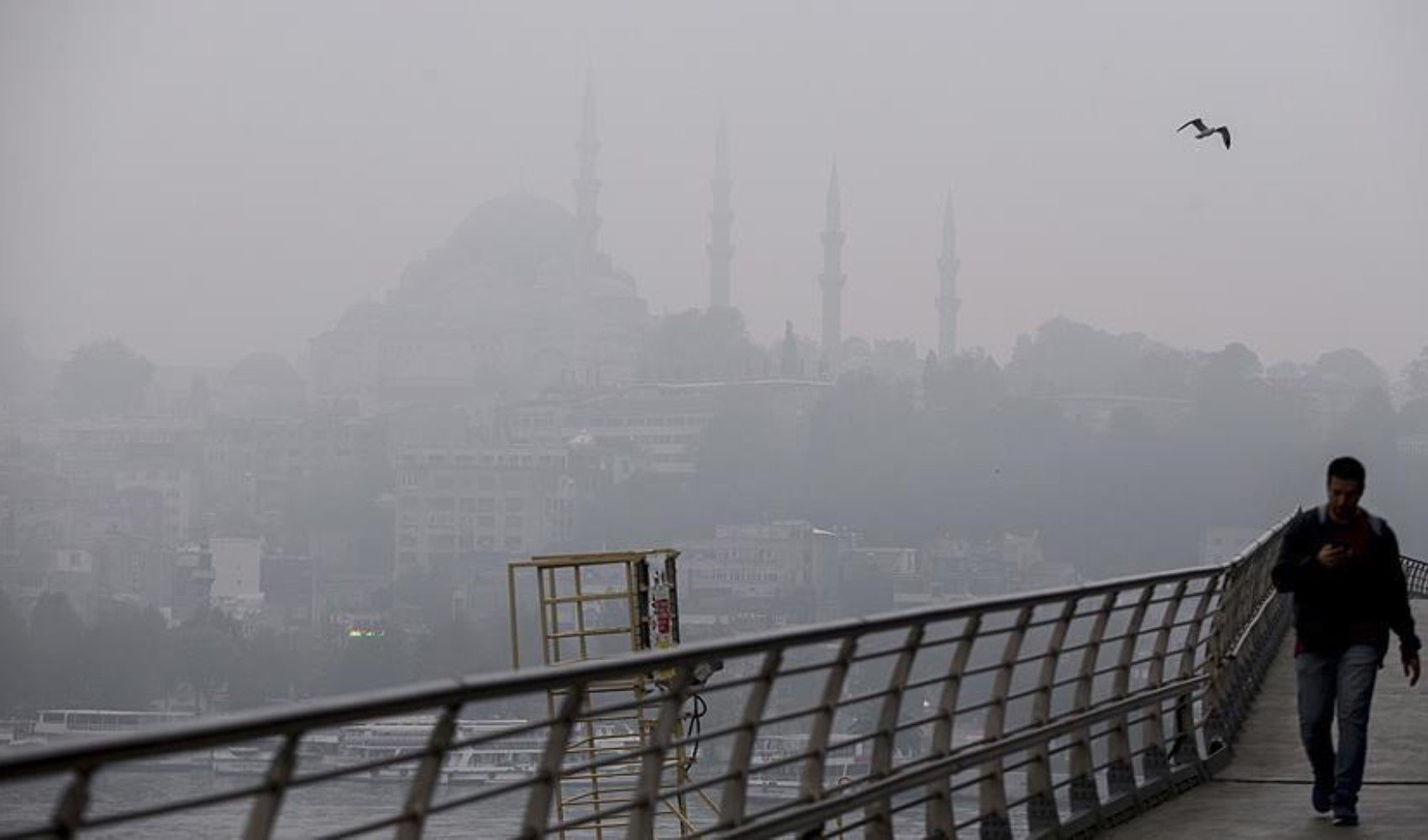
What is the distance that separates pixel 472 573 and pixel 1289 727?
573ft

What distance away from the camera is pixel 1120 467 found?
182 m

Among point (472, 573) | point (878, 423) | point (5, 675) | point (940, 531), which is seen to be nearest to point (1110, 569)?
point (940, 531)

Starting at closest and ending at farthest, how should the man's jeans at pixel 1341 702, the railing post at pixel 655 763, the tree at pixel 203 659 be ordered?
the railing post at pixel 655 763, the man's jeans at pixel 1341 702, the tree at pixel 203 659

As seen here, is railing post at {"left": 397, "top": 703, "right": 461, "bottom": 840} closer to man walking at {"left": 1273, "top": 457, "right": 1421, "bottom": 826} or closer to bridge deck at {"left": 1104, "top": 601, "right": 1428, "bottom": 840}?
man walking at {"left": 1273, "top": 457, "right": 1421, "bottom": 826}

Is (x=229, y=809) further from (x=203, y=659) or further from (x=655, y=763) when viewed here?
(x=655, y=763)

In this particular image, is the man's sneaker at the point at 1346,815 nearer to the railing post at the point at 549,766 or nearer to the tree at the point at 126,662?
the railing post at the point at 549,766

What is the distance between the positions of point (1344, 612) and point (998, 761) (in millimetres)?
1386

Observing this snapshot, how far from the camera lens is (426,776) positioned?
4.75 metres

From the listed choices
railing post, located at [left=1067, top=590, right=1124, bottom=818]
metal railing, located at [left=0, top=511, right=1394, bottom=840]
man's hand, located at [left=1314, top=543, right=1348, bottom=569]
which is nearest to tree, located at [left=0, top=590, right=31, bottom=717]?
metal railing, located at [left=0, top=511, right=1394, bottom=840]

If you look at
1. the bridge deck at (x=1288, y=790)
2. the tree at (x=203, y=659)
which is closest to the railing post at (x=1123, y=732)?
the bridge deck at (x=1288, y=790)

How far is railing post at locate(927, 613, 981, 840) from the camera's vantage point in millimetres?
7821

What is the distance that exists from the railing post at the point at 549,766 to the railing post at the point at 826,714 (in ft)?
4.45

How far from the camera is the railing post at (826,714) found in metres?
6.63

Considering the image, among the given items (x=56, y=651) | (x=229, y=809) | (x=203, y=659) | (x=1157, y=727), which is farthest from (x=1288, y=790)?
(x=56, y=651)
